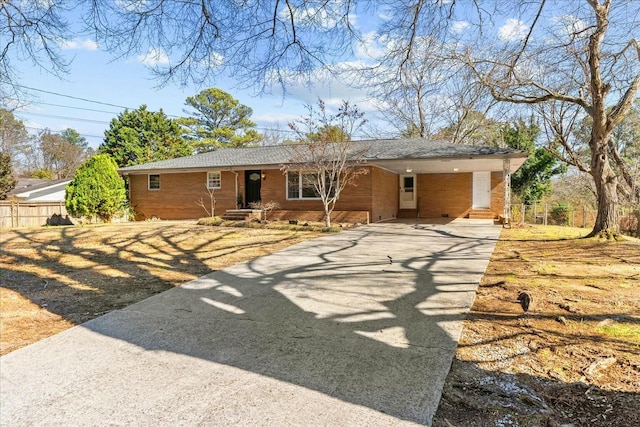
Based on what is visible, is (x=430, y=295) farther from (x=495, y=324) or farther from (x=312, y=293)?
(x=312, y=293)

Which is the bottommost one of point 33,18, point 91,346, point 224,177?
point 91,346

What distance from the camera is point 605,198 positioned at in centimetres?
983

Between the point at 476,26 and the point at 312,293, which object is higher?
the point at 476,26

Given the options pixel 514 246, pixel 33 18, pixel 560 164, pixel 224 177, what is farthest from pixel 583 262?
pixel 560 164

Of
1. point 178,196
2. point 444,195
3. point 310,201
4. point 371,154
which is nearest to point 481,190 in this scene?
point 444,195

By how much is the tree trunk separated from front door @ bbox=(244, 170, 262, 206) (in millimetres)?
12382

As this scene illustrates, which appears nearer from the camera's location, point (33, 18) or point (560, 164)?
point (33, 18)

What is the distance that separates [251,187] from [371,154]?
595 cm

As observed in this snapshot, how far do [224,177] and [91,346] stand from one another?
14.4 metres

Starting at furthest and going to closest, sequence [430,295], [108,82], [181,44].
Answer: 1. [108,82]
2. [430,295]
3. [181,44]

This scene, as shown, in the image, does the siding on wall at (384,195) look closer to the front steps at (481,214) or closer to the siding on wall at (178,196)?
the front steps at (481,214)

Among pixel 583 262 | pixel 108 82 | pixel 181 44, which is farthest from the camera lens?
pixel 583 262

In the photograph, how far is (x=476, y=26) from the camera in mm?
5062

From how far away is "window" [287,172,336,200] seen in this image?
1551 centimetres
